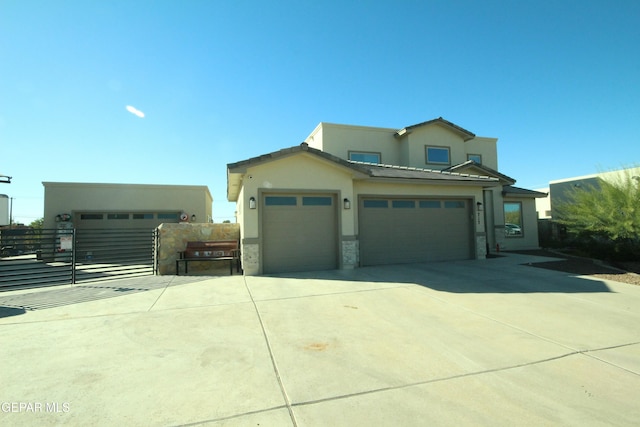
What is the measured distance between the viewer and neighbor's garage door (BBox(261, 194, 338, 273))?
368 inches

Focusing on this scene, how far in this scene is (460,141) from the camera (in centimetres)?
1628

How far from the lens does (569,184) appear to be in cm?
2319

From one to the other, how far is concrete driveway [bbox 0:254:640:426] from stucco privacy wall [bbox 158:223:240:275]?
3.55 m

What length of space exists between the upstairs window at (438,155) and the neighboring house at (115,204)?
522 inches

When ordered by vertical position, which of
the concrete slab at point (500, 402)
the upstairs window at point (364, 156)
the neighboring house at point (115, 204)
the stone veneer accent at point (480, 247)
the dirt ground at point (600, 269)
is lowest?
the concrete slab at point (500, 402)

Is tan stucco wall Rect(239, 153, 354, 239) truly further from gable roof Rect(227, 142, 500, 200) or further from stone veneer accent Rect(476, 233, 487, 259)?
stone veneer accent Rect(476, 233, 487, 259)

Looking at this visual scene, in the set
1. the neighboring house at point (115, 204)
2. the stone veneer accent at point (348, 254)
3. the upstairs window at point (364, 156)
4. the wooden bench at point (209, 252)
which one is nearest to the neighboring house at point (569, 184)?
the upstairs window at point (364, 156)

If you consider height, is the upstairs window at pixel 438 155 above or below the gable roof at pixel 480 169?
above

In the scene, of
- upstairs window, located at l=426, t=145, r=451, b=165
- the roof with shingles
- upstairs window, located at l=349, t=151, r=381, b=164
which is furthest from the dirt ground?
upstairs window, located at l=349, t=151, r=381, b=164

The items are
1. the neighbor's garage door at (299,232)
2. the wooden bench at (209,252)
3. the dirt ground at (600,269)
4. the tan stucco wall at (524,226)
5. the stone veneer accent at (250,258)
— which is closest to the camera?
the dirt ground at (600,269)

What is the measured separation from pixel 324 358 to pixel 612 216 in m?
11.4

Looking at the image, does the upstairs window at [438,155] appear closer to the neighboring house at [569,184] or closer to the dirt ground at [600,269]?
the neighboring house at [569,184]

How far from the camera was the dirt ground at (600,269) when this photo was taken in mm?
8312

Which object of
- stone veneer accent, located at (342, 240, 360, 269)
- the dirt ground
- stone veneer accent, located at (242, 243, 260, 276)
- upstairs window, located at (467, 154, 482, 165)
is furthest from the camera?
upstairs window, located at (467, 154, 482, 165)
